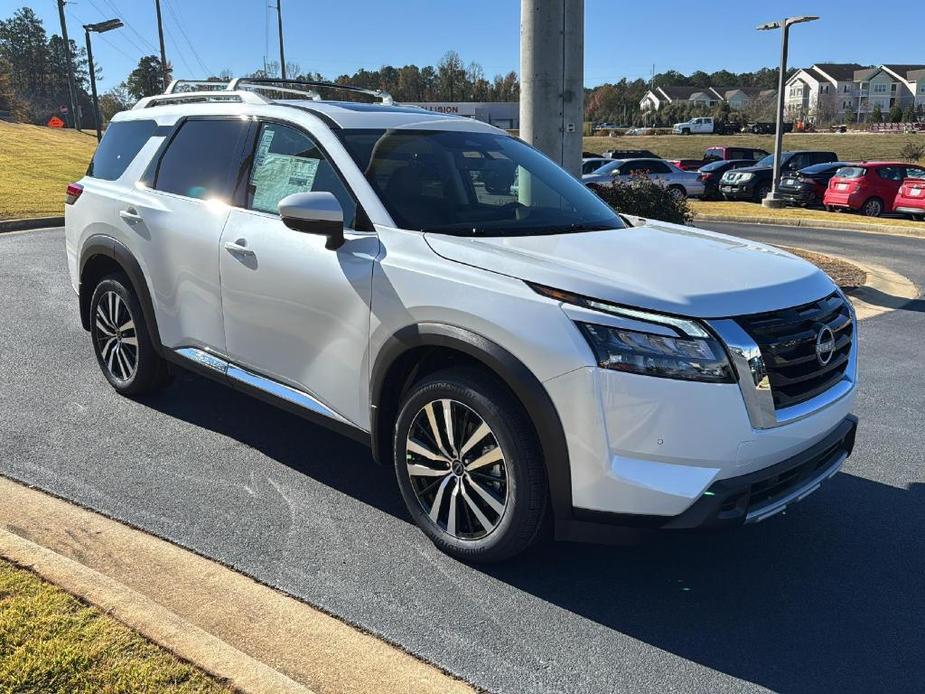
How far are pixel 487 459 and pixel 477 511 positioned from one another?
0.82 ft

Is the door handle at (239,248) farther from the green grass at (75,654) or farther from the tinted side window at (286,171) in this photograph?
the green grass at (75,654)

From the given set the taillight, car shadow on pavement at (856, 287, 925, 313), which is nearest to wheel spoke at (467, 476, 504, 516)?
the taillight

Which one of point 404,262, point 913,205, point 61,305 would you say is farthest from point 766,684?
point 913,205

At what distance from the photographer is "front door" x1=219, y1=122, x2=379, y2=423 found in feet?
12.1

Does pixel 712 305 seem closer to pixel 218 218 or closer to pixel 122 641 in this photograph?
pixel 122 641

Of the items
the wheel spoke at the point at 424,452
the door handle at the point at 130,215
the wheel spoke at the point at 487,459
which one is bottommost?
the wheel spoke at the point at 424,452

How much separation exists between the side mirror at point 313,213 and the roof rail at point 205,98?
1.25m

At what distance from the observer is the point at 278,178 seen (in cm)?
425

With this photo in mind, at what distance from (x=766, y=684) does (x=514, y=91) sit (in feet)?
423

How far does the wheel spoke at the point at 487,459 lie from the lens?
3.21 metres

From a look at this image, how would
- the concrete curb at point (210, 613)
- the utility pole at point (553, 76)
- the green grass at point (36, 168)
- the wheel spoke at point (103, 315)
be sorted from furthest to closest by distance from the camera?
the green grass at point (36, 168) < the utility pole at point (553, 76) < the wheel spoke at point (103, 315) < the concrete curb at point (210, 613)

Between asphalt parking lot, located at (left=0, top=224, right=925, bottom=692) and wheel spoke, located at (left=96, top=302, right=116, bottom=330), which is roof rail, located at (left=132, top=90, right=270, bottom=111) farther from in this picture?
asphalt parking lot, located at (left=0, top=224, right=925, bottom=692)

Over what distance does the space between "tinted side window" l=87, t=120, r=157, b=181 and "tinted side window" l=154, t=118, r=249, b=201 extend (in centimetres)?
42

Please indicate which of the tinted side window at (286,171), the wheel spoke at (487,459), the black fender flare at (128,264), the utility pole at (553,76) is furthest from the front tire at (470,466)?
the utility pole at (553,76)
